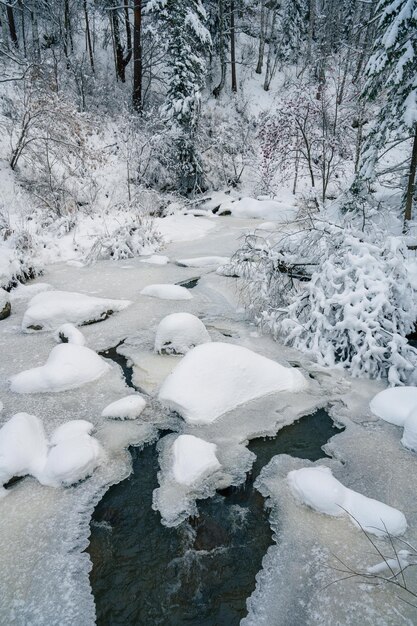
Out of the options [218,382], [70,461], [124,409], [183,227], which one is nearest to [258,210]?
[183,227]

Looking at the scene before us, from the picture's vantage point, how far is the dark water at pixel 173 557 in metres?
2.11

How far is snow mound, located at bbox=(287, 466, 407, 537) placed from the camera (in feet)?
8.24

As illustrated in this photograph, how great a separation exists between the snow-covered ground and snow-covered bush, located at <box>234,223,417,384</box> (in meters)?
0.28

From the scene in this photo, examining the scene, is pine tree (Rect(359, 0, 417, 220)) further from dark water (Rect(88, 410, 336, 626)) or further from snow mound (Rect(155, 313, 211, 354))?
dark water (Rect(88, 410, 336, 626))

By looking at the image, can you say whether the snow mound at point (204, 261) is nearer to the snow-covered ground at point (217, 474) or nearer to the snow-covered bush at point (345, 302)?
the snow-covered bush at point (345, 302)

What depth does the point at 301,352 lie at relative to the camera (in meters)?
4.83

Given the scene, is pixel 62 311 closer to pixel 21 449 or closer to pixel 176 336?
pixel 176 336

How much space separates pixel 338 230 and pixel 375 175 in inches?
122

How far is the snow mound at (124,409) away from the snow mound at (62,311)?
2187mm

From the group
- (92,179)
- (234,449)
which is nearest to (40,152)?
(92,179)

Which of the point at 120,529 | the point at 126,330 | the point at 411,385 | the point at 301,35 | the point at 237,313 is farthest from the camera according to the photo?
the point at 301,35

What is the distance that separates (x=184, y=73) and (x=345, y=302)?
13.5 meters

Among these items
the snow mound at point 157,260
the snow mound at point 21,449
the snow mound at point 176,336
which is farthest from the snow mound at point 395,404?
the snow mound at point 157,260

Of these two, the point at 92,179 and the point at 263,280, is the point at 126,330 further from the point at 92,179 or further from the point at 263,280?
the point at 92,179
